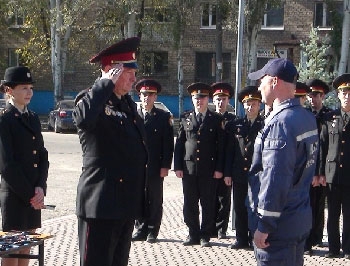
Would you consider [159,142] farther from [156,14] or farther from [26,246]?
[156,14]

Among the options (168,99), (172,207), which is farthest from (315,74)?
(168,99)

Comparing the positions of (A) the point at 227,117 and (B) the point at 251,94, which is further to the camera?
(A) the point at 227,117

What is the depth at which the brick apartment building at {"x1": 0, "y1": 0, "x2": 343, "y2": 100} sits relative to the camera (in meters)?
41.1

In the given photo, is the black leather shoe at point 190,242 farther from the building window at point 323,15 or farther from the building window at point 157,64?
the building window at point 323,15

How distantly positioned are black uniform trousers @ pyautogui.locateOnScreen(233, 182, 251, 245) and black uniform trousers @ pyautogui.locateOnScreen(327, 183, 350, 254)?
114 centimetres

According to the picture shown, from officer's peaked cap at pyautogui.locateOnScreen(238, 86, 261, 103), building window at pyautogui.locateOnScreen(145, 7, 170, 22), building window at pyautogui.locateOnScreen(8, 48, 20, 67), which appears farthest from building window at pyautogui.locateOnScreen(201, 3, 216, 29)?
officer's peaked cap at pyautogui.locateOnScreen(238, 86, 261, 103)

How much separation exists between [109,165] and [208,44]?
38028mm

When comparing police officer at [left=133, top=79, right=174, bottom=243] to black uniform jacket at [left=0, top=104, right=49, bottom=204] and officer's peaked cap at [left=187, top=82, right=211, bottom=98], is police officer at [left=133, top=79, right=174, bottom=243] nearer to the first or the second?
officer's peaked cap at [left=187, top=82, right=211, bottom=98]

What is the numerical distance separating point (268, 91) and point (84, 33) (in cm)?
3314

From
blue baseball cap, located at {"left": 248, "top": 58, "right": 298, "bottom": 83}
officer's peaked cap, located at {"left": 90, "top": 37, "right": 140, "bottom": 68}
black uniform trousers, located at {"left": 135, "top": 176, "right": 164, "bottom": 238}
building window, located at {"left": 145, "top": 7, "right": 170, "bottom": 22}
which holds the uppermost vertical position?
building window, located at {"left": 145, "top": 7, "right": 170, "bottom": 22}

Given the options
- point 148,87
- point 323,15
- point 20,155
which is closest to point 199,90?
point 148,87

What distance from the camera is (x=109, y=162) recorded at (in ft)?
18.1

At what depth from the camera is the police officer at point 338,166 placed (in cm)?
924

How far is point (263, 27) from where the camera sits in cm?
4244
